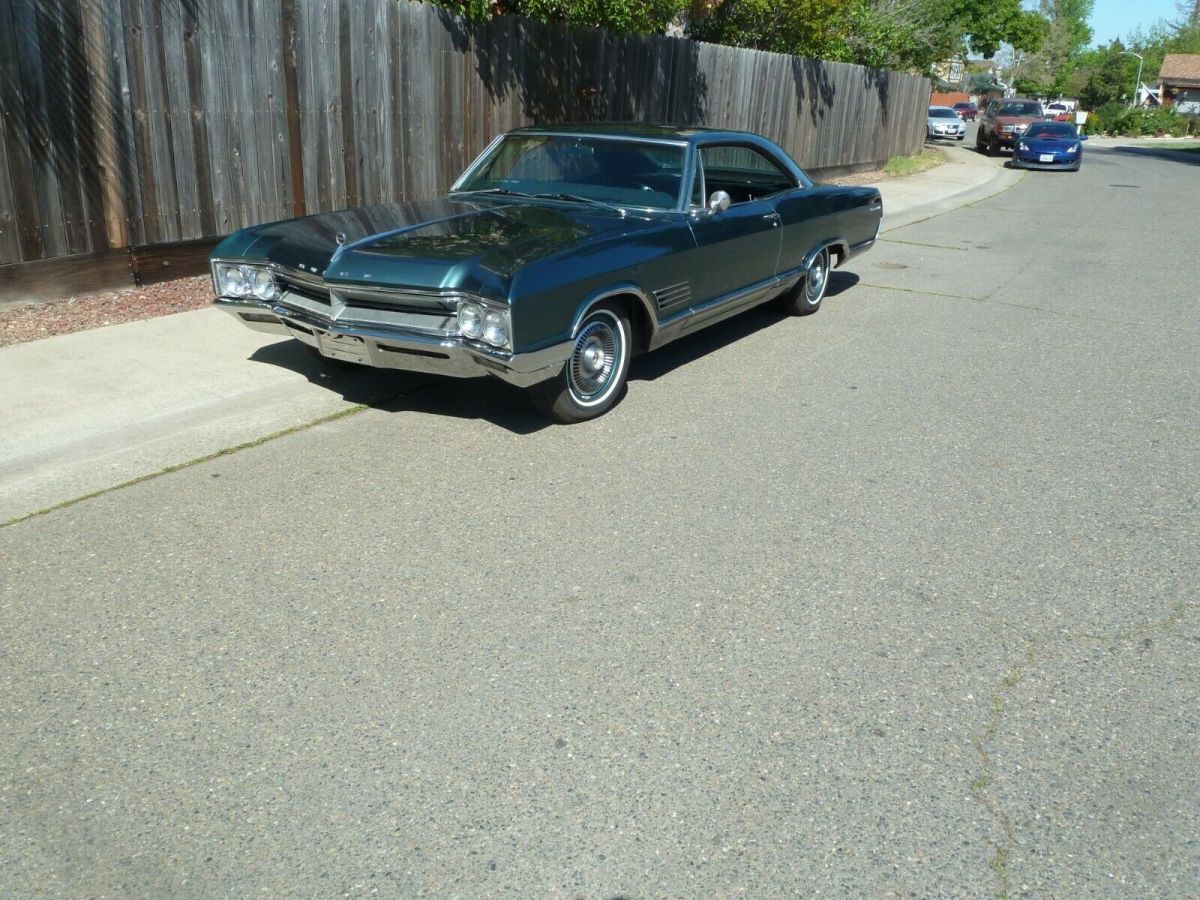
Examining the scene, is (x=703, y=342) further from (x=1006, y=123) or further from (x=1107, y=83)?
(x=1107, y=83)

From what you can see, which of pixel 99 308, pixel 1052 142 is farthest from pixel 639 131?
pixel 1052 142

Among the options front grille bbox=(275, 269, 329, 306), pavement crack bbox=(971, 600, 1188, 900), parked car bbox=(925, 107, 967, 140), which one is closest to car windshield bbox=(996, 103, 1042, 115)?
parked car bbox=(925, 107, 967, 140)

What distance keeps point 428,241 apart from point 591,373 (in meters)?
1.15

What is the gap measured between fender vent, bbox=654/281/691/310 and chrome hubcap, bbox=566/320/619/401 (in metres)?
0.38

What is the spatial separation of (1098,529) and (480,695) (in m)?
2.96

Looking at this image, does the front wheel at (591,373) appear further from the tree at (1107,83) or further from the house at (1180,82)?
the house at (1180,82)

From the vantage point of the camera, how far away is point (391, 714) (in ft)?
10.9

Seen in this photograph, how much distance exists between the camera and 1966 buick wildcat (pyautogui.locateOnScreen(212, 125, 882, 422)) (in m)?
5.21

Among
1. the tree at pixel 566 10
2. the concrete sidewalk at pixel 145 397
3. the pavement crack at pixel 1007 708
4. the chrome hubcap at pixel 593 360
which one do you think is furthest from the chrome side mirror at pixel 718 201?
the tree at pixel 566 10

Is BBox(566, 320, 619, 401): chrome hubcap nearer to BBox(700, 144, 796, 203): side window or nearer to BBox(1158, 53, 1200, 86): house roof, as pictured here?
BBox(700, 144, 796, 203): side window

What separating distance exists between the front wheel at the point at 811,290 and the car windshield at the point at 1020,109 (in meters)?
27.4

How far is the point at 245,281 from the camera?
19.5 feet

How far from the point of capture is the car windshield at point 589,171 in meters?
6.57

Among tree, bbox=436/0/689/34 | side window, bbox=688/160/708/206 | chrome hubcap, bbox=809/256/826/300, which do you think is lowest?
chrome hubcap, bbox=809/256/826/300
